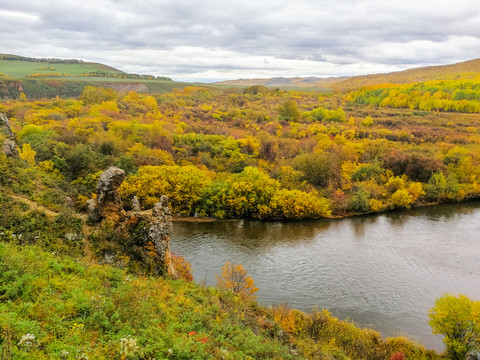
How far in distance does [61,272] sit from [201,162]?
4645 centimetres

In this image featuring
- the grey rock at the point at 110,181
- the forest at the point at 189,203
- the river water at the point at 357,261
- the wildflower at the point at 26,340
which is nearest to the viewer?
the wildflower at the point at 26,340

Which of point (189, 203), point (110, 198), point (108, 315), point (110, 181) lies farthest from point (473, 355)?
point (189, 203)

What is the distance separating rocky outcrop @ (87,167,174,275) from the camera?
75.3ft

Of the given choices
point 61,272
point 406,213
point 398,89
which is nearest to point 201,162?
point 406,213

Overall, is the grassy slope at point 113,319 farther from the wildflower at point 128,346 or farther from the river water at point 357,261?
the river water at point 357,261

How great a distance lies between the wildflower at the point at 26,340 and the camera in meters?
8.86

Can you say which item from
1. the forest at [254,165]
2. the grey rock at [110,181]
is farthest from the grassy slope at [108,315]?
the forest at [254,165]

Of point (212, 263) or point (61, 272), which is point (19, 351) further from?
point (212, 263)

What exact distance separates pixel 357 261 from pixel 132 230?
24254 mm

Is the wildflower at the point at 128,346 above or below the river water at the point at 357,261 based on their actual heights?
above

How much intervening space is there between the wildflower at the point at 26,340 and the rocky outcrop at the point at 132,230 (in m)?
13.2

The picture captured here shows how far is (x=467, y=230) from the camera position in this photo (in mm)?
44656

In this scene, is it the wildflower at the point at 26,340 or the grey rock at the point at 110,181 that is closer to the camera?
the wildflower at the point at 26,340

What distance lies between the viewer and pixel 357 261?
35.3 metres
